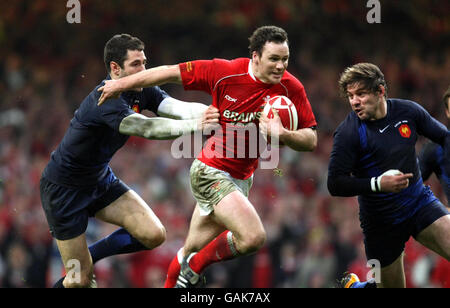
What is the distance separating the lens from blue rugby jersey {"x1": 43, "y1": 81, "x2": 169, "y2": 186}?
5477mm

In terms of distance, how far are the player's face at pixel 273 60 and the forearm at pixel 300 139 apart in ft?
1.55

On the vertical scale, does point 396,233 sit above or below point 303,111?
below

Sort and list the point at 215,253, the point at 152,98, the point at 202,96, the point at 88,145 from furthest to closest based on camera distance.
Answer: the point at 202,96 < the point at 152,98 < the point at 88,145 < the point at 215,253

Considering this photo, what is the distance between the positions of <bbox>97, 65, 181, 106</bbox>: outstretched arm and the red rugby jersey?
9 centimetres

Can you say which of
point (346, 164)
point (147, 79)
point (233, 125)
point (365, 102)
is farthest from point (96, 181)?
point (365, 102)

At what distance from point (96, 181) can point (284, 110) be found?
1.85 metres

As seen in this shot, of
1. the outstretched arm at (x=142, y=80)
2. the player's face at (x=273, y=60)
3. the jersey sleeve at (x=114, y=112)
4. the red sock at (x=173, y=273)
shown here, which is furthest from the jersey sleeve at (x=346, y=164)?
the jersey sleeve at (x=114, y=112)

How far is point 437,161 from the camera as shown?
5676 mm

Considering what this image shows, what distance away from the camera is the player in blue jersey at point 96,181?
5.57m

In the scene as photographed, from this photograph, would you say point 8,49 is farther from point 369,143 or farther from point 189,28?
point 369,143

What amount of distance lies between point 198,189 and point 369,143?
1.44 meters

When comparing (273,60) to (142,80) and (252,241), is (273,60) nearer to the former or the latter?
(142,80)

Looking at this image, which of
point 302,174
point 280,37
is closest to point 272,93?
point 280,37

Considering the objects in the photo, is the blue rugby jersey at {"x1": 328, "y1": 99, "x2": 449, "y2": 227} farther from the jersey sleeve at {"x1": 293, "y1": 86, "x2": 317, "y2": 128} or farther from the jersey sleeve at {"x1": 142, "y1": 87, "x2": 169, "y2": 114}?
the jersey sleeve at {"x1": 142, "y1": 87, "x2": 169, "y2": 114}
